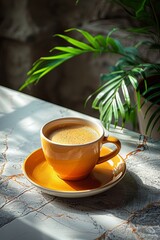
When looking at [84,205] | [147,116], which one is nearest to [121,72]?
[147,116]

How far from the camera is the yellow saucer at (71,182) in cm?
86

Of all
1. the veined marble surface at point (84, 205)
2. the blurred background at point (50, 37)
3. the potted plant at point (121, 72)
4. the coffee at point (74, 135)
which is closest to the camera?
the veined marble surface at point (84, 205)

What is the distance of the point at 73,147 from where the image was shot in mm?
868

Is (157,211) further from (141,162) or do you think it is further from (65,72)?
(65,72)

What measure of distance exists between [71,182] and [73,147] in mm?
93

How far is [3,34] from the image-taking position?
212 centimetres

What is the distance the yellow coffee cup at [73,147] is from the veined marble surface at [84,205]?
6 cm

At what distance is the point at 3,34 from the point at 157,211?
4.93 feet

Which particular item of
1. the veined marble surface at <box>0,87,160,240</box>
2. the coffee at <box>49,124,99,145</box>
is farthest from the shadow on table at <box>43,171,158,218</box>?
the coffee at <box>49,124,99,145</box>

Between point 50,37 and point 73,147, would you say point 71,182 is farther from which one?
point 50,37

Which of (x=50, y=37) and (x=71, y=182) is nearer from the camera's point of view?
(x=71, y=182)

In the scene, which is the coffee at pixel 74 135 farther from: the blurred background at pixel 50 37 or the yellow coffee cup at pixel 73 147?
the blurred background at pixel 50 37

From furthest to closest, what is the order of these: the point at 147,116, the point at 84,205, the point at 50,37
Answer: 1. the point at 50,37
2. the point at 147,116
3. the point at 84,205

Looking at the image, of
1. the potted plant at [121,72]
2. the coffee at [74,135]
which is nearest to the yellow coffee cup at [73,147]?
the coffee at [74,135]
